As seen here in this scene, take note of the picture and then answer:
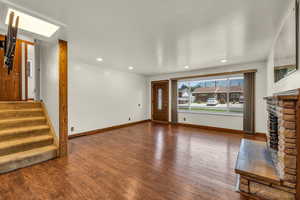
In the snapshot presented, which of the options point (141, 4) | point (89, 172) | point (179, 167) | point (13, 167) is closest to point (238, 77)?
point (179, 167)

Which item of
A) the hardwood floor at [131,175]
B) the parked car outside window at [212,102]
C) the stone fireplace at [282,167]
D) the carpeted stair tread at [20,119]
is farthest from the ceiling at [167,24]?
the hardwood floor at [131,175]

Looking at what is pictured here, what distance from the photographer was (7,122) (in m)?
2.83

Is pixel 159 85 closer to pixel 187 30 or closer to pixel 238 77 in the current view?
pixel 238 77

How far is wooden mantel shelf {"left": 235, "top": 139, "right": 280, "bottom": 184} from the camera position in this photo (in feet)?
5.39

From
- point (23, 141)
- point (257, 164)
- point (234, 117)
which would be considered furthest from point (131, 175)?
point (234, 117)

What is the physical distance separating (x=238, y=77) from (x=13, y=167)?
6.45 meters

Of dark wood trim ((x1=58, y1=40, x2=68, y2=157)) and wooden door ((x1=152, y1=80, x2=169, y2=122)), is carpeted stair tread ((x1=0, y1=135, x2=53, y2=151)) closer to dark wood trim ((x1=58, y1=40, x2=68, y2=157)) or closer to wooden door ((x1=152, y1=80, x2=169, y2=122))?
dark wood trim ((x1=58, y1=40, x2=68, y2=157))

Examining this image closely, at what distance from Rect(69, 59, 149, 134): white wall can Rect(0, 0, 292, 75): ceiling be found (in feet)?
3.76

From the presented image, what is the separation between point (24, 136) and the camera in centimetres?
283

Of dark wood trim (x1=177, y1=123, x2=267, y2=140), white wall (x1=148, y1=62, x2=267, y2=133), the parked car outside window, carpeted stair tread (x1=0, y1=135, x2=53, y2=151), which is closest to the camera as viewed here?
carpeted stair tread (x1=0, y1=135, x2=53, y2=151)

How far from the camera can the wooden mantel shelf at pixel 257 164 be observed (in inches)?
64.6

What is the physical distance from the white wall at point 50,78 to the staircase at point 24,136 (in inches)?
10.4

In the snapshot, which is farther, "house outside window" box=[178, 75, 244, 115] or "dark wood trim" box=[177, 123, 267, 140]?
"house outside window" box=[178, 75, 244, 115]

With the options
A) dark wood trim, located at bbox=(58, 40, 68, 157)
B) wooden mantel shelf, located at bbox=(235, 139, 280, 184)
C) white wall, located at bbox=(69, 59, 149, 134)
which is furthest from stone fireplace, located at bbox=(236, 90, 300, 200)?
white wall, located at bbox=(69, 59, 149, 134)
